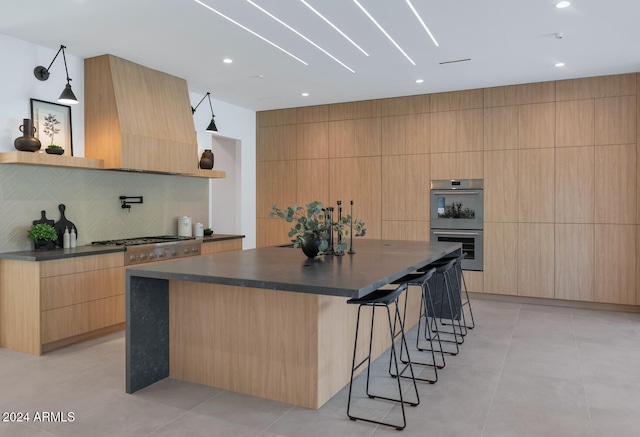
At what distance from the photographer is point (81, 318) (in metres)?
4.31

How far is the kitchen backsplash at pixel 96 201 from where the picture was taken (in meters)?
4.35

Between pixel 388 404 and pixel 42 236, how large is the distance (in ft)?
11.6

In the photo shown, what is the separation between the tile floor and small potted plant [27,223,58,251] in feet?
3.26

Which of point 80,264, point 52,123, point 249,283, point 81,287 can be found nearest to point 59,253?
point 80,264

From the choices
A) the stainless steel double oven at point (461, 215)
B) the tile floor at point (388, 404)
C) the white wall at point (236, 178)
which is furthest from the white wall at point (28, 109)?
the stainless steel double oven at point (461, 215)

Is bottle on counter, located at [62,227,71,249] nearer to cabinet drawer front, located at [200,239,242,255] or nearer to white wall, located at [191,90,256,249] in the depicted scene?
cabinet drawer front, located at [200,239,242,255]

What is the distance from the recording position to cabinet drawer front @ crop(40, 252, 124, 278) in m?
4.02

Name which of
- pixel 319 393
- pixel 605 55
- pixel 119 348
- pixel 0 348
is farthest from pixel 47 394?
pixel 605 55

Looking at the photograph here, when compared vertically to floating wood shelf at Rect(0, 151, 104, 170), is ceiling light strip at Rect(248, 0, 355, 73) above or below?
above

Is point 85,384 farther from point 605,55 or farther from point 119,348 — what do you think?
point 605,55

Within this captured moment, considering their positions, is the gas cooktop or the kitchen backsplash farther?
the gas cooktop

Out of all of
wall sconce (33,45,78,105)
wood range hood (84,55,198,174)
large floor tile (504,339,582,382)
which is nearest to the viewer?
large floor tile (504,339,582,382)

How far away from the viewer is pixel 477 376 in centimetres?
346

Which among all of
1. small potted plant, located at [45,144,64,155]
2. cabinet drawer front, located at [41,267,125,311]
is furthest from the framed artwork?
cabinet drawer front, located at [41,267,125,311]
